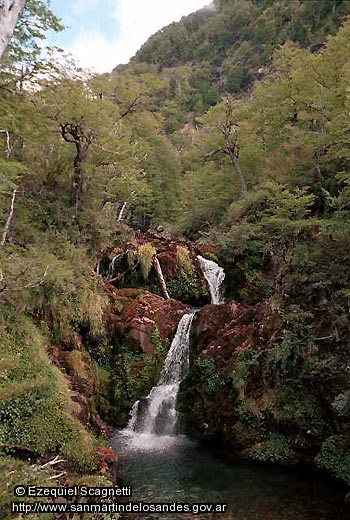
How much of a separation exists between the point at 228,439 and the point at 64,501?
5.42m

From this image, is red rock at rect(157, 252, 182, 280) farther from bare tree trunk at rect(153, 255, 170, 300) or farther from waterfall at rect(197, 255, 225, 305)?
waterfall at rect(197, 255, 225, 305)

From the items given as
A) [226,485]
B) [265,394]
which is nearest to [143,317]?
[265,394]

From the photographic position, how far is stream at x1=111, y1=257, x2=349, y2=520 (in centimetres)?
765

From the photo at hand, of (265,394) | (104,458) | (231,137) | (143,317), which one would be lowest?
→ (104,458)

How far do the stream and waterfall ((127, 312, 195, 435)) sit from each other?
0.03 m

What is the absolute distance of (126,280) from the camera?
17.3 metres

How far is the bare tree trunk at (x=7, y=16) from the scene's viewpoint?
17.1 ft

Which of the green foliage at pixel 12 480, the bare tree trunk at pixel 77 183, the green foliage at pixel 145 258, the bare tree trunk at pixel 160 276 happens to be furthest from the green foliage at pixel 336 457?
the bare tree trunk at pixel 77 183

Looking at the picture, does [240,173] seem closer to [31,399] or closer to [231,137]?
[231,137]

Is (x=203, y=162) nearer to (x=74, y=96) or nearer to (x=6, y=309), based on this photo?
(x=74, y=96)

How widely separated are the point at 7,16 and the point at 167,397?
10646 millimetres

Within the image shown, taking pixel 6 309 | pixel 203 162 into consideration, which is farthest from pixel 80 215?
pixel 203 162

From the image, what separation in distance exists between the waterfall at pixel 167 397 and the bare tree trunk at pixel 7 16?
406 inches

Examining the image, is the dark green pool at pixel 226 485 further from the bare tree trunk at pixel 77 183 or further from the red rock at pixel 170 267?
the red rock at pixel 170 267
